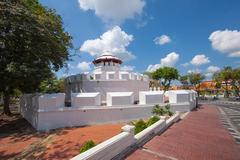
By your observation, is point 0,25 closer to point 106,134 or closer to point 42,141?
point 42,141

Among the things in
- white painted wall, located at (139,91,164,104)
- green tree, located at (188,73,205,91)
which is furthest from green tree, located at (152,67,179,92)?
white painted wall, located at (139,91,164,104)

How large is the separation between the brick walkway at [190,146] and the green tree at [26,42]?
1220 centimetres

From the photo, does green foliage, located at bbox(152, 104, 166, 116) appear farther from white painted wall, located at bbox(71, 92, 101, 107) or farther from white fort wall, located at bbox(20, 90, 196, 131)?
white painted wall, located at bbox(71, 92, 101, 107)

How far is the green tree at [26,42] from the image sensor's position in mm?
14477

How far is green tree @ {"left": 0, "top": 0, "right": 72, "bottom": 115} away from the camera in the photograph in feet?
47.5

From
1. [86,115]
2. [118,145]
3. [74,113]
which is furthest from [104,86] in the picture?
[118,145]

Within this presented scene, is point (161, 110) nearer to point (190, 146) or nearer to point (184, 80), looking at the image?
point (190, 146)

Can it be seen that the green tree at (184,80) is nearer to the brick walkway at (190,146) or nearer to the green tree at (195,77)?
the green tree at (195,77)

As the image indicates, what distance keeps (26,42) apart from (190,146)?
15.3m

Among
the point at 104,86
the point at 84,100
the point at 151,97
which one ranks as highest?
the point at 104,86

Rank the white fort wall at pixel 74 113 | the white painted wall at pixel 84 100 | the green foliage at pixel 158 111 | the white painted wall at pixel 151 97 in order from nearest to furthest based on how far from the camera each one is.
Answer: the white fort wall at pixel 74 113 → the white painted wall at pixel 84 100 → the green foliage at pixel 158 111 → the white painted wall at pixel 151 97

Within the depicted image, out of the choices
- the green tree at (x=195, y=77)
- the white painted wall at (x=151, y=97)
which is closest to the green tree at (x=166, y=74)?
the green tree at (x=195, y=77)

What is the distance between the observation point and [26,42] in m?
16.7

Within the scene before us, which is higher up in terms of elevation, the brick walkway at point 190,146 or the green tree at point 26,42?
the green tree at point 26,42
